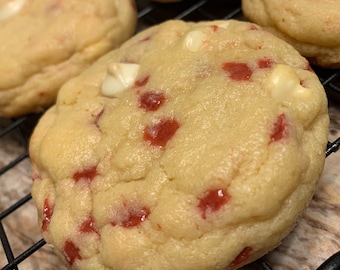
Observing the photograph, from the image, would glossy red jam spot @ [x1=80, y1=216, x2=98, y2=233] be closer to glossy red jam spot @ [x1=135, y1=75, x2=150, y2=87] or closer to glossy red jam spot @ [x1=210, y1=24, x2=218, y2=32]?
glossy red jam spot @ [x1=135, y1=75, x2=150, y2=87]

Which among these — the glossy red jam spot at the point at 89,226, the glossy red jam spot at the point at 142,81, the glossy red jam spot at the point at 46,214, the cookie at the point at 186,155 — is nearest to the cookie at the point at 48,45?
the cookie at the point at 186,155

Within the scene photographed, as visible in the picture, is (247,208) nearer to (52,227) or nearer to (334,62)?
(52,227)

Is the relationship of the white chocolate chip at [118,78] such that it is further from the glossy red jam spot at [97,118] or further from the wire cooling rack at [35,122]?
the wire cooling rack at [35,122]

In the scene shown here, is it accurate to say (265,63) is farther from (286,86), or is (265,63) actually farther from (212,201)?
(212,201)

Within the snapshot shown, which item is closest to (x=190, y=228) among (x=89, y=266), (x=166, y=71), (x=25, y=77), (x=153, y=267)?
(x=153, y=267)

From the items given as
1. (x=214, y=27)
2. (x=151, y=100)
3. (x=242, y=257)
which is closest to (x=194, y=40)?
(x=214, y=27)

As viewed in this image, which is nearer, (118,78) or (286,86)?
(286,86)

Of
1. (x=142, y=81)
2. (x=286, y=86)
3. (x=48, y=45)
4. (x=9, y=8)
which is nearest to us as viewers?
(x=286, y=86)
